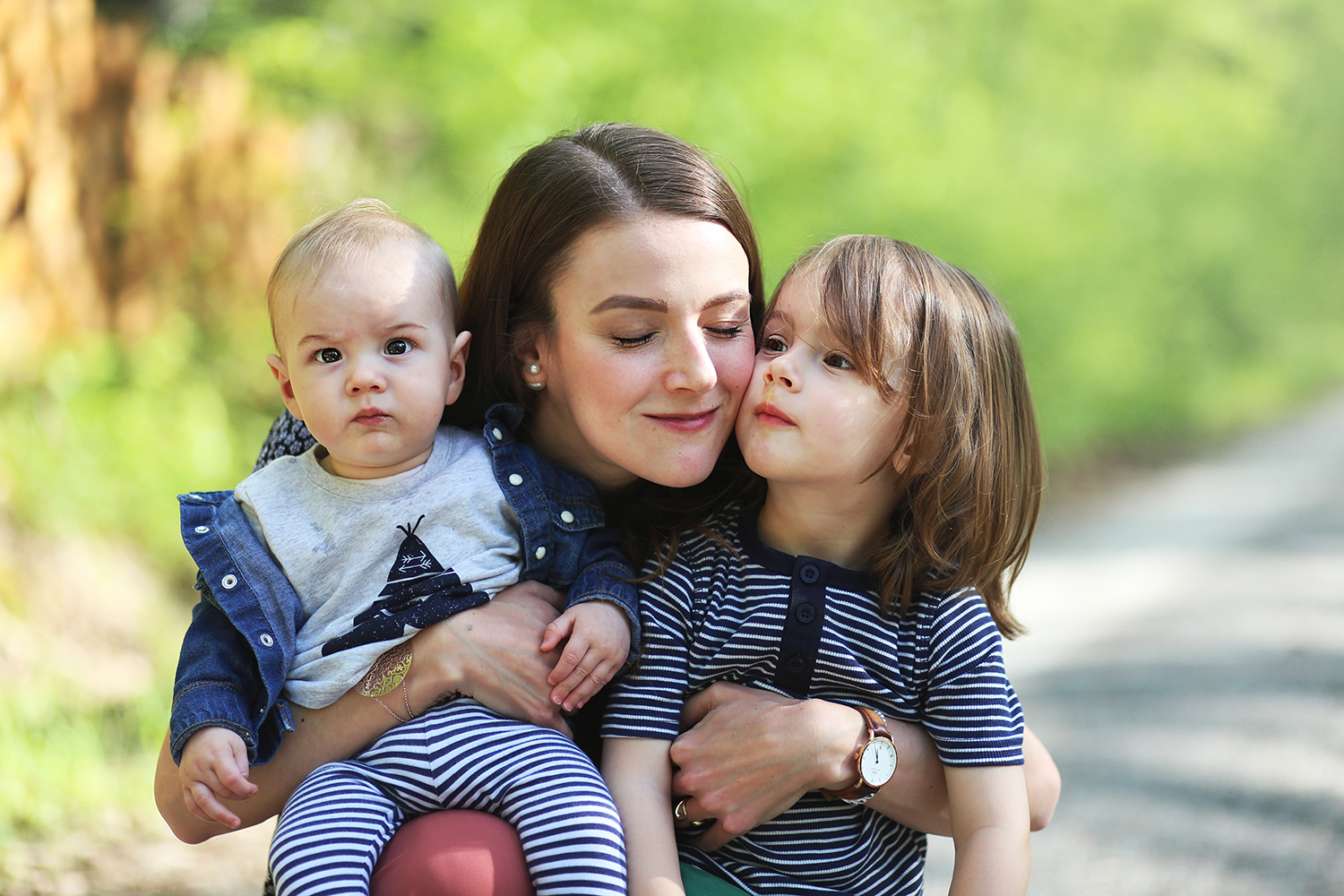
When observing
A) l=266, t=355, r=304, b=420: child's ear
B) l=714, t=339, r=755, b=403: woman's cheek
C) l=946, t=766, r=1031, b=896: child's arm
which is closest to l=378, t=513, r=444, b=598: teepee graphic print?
l=266, t=355, r=304, b=420: child's ear

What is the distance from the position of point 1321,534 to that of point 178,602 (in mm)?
6195

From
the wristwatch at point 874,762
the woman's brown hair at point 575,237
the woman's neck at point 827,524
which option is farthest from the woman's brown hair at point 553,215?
the wristwatch at point 874,762

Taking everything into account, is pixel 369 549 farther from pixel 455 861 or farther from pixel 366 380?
pixel 455 861

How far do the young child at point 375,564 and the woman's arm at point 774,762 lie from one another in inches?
6.8

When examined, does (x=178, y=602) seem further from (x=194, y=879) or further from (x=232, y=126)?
(x=232, y=126)

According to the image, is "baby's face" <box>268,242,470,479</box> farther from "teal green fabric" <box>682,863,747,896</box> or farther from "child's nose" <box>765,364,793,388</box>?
"teal green fabric" <box>682,863,747,896</box>

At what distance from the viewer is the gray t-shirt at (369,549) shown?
1645mm

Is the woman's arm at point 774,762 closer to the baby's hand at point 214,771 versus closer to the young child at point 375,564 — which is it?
the young child at point 375,564

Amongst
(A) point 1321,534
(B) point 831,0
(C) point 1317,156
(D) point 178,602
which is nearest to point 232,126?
(D) point 178,602

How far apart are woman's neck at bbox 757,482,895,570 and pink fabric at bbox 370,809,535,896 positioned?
607 mm

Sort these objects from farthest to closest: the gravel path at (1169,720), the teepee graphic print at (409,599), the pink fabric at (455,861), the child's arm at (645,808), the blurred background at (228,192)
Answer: the blurred background at (228,192), the gravel path at (1169,720), the teepee graphic print at (409,599), the child's arm at (645,808), the pink fabric at (455,861)

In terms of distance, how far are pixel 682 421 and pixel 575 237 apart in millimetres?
335

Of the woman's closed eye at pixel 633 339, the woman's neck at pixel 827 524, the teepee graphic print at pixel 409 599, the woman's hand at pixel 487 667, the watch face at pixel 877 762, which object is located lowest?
the watch face at pixel 877 762

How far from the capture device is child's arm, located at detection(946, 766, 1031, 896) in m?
1.55
